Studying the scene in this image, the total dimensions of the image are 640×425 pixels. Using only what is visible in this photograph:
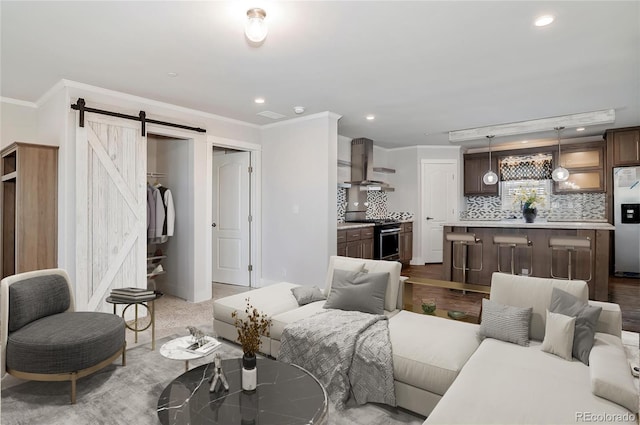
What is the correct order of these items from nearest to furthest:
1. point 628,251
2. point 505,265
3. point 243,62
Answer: point 243,62
point 505,265
point 628,251

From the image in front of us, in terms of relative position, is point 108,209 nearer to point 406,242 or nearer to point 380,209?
point 406,242

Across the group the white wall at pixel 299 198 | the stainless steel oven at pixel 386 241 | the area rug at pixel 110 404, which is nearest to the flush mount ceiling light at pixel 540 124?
the stainless steel oven at pixel 386 241

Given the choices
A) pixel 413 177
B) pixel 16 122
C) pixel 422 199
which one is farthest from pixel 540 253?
pixel 16 122

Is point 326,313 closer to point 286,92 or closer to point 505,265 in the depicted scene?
point 286,92

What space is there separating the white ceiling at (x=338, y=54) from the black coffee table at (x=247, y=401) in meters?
2.31

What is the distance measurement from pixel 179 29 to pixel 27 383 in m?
2.85

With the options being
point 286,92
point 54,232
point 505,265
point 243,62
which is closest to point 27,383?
point 54,232

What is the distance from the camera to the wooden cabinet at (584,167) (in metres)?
6.45

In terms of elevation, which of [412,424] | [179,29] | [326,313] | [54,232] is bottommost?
[412,424]

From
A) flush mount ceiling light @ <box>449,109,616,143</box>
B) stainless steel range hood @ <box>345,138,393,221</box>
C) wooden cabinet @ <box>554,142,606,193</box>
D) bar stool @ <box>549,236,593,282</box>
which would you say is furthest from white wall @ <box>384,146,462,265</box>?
bar stool @ <box>549,236,593,282</box>

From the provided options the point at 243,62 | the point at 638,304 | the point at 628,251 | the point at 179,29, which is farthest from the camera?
the point at 628,251

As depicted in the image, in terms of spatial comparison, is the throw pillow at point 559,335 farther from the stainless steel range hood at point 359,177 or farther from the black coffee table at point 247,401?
the stainless steel range hood at point 359,177

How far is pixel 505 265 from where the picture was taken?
5.20m

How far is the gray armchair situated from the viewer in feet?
7.40
